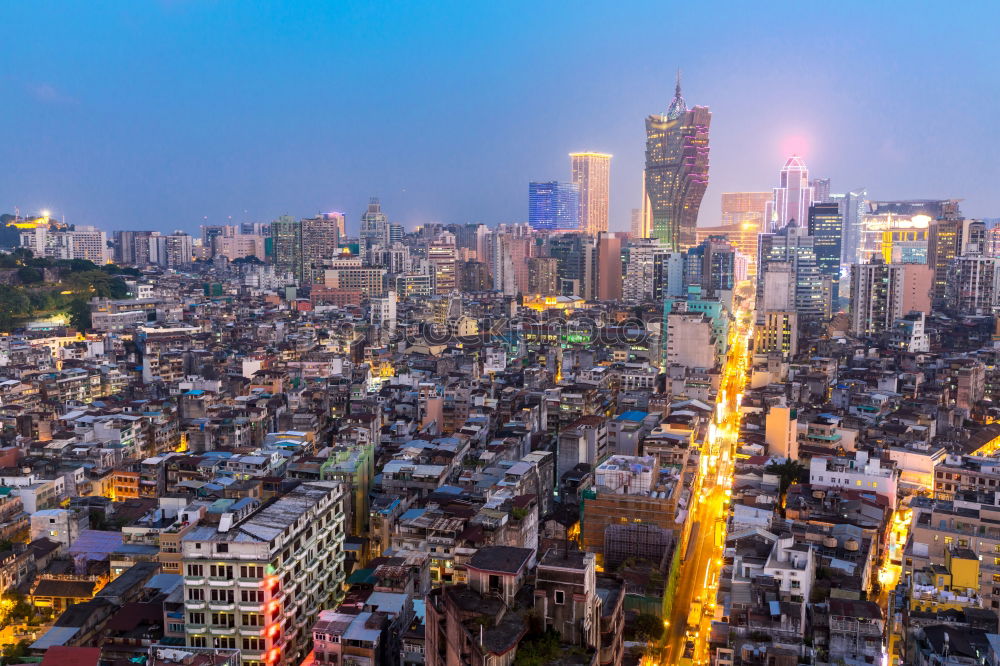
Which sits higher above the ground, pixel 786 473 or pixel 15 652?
pixel 786 473

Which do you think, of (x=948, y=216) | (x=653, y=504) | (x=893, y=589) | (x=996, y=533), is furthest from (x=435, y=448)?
(x=948, y=216)

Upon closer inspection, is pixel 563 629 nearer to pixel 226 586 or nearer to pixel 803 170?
pixel 226 586

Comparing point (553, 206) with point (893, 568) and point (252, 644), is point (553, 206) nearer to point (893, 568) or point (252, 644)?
point (893, 568)

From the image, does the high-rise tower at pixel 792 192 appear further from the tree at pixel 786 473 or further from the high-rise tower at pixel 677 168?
the tree at pixel 786 473

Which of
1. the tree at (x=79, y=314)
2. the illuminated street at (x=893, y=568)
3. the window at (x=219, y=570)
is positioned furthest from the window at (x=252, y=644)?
the tree at (x=79, y=314)

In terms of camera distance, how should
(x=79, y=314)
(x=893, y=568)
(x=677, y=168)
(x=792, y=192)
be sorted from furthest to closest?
(x=792, y=192), (x=677, y=168), (x=79, y=314), (x=893, y=568)

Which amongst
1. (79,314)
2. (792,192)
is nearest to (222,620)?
(79,314)

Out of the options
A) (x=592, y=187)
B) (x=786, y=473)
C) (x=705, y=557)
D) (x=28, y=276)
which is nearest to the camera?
(x=705, y=557)

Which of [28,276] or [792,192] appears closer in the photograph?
[28,276]
